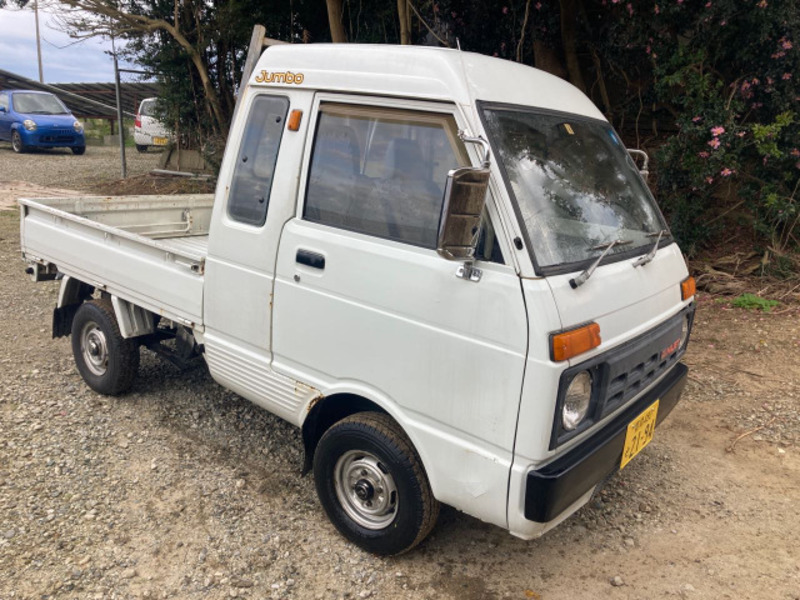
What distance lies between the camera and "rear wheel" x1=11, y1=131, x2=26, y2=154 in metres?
17.5

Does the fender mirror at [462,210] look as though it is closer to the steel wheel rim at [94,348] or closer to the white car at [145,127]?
the steel wheel rim at [94,348]

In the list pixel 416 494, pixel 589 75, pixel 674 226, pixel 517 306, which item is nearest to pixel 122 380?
pixel 416 494

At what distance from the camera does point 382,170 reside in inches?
104

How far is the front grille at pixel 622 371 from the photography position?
2.27m

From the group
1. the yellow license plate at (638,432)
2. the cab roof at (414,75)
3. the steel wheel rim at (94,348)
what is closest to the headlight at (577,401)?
the yellow license plate at (638,432)

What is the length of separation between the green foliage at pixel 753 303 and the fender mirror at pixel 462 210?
197 inches

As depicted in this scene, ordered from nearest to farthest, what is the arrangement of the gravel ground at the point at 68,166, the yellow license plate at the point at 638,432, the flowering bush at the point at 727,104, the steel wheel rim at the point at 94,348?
1. the yellow license plate at the point at 638,432
2. the steel wheel rim at the point at 94,348
3. the flowering bush at the point at 727,104
4. the gravel ground at the point at 68,166

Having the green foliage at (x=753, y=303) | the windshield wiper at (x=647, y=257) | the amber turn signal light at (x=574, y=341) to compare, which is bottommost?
the green foliage at (x=753, y=303)

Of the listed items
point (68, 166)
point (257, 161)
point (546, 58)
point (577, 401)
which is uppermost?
point (546, 58)

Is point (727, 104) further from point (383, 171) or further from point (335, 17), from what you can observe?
point (383, 171)

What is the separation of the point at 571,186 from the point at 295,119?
4.36 ft

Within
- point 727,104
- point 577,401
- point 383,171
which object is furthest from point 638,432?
point 727,104

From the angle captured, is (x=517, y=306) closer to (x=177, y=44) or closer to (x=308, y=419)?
(x=308, y=419)

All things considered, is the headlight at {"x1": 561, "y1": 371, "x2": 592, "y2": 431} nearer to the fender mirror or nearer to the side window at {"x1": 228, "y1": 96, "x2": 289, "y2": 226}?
the fender mirror
